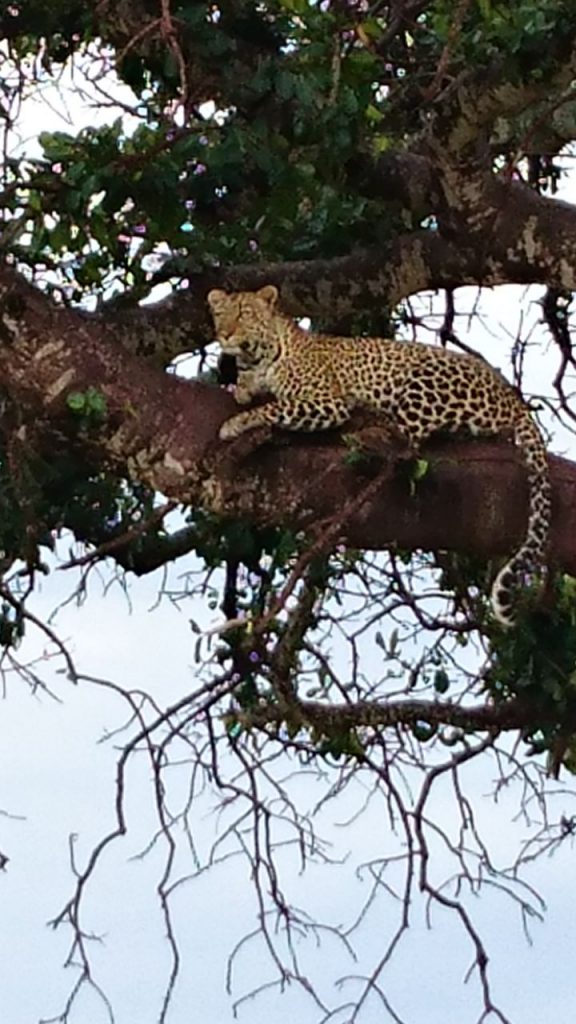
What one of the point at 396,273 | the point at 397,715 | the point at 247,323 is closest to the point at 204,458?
the point at 247,323

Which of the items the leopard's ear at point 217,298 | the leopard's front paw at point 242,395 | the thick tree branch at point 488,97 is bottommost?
the leopard's front paw at point 242,395

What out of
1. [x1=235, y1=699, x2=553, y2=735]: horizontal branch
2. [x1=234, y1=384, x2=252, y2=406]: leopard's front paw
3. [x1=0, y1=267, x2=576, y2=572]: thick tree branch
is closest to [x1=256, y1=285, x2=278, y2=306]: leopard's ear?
[x1=234, y1=384, x2=252, y2=406]: leopard's front paw

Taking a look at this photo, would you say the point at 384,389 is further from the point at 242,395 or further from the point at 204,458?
the point at 204,458

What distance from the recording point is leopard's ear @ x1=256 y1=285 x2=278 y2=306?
5355mm

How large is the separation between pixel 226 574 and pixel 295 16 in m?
1.65

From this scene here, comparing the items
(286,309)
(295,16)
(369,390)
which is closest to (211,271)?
(286,309)

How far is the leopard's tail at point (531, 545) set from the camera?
200 inches

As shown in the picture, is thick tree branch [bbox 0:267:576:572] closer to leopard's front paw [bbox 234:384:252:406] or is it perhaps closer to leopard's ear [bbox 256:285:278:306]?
leopard's front paw [bbox 234:384:252:406]

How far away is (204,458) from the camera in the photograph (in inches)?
187

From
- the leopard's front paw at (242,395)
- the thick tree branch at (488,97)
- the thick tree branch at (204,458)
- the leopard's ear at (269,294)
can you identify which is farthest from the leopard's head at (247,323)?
the thick tree branch at (488,97)

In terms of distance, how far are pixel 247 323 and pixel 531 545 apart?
94cm

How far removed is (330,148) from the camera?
4.66 meters

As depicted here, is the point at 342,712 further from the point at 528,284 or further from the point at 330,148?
the point at 330,148

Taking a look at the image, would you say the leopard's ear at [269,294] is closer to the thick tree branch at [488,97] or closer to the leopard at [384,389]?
the leopard at [384,389]
